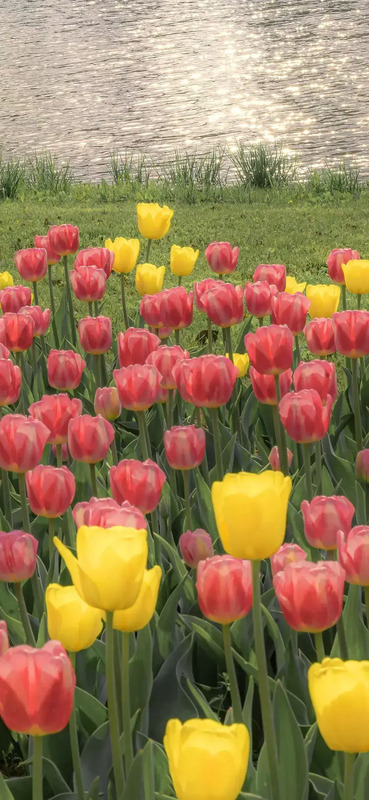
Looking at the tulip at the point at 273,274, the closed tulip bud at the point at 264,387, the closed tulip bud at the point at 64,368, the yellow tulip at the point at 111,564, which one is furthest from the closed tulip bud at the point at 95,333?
the yellow tulip at the point at 111,564

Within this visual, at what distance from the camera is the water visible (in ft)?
47.8

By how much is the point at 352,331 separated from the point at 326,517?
0.93 m

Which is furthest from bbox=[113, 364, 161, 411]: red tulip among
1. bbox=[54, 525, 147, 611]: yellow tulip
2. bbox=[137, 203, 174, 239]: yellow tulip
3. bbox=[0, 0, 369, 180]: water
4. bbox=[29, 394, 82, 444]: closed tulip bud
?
bbox=[0, 0, 369, 180]: water

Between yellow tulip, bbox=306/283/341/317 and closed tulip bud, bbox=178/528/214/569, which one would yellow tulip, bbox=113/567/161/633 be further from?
yellow tulip, bbox=306/283/341/317

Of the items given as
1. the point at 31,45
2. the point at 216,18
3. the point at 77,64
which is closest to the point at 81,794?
the point at 77,64

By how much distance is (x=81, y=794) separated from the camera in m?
1.57

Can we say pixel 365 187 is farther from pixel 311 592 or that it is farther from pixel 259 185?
pixel 311 592

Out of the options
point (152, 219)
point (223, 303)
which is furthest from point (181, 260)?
point (223, 303)

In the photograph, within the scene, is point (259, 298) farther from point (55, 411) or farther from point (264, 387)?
point (55, 411)

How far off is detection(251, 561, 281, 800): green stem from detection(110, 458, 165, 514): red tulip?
0.45 m

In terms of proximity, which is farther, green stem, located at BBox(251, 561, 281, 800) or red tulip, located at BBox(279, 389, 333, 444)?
red tulip, located at BBox(279, 389, 333, 444)

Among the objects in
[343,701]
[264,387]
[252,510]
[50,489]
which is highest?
[252,510]

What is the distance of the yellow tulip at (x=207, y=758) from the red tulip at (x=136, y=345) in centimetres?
176

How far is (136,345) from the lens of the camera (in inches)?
108
